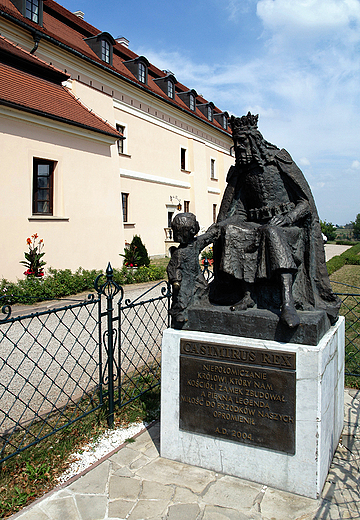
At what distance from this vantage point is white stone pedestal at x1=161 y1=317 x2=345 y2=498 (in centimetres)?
245

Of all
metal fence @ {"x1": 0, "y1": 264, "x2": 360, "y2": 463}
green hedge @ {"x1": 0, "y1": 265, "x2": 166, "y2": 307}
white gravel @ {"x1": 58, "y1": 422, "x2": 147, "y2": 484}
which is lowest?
white gravel @ {"x1": 58, "y1": 422, "x2": 147, "y2": 484}

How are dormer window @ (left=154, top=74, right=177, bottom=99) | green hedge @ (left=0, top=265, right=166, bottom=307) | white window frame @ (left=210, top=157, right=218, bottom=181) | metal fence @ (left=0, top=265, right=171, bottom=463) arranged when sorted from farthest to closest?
white window frame @ (left=210, top=157, right=218, bottom=181)
dormer window @ (left=154, top=74, right=177, bottom=99)
green hedge @ (left=0, top=265, right=166, bottom=307)
metal fence @ (left=0, top=265, right=171, bottom=463)

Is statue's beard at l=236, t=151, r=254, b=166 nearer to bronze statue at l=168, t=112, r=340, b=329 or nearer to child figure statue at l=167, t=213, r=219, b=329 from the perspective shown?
bronze statue at l=168, t=112, r=340, b=329

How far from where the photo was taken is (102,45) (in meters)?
18.1

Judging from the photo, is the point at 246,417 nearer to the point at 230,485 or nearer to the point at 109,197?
the point at 230,485

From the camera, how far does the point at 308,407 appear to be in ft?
8.07

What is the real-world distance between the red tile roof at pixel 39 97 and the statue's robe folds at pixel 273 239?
29.4 ft

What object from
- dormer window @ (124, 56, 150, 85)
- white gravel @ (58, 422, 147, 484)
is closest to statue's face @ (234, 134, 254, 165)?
white gravel @ (58, 422, 147, 484)

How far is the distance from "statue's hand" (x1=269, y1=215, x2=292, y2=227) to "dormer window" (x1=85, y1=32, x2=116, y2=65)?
17970mm

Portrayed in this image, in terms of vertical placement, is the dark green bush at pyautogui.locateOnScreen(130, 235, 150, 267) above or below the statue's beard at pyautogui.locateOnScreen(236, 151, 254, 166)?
below

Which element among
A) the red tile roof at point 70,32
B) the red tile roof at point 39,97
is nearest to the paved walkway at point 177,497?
the red tile roof at point 39,97

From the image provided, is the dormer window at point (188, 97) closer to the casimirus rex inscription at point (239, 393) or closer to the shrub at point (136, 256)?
the shrub at point (136, 256)

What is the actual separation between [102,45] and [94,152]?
7756mm

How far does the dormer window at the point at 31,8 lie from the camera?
1391cm
